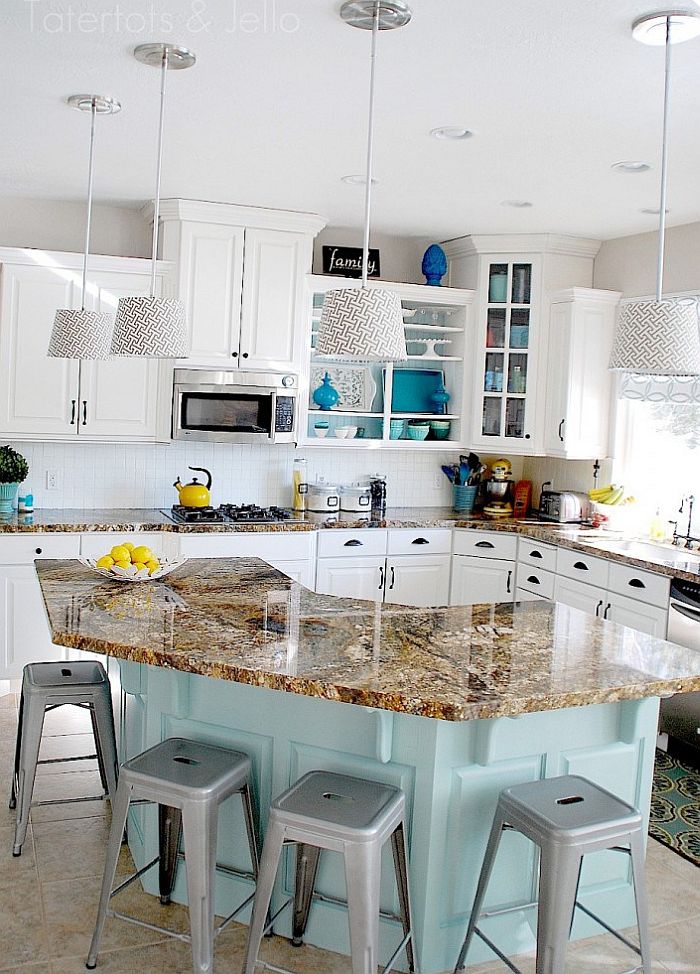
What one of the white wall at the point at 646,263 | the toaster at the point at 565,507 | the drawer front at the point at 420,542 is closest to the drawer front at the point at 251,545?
the drawer front at the point at 420,542

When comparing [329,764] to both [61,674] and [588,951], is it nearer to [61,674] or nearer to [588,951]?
[588,951]

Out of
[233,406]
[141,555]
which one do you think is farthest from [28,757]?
[233,406]

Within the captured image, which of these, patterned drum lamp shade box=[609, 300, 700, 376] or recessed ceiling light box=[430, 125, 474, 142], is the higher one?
recessed ceiling light box=[430, 125, 474, 142]

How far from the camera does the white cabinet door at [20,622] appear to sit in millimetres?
5047

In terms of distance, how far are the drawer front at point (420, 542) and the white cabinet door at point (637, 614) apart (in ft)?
3.90

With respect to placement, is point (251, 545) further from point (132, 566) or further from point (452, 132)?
point (452, 132)

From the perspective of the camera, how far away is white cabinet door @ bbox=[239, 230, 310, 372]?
5.50 meters

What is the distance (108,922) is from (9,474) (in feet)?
9.41

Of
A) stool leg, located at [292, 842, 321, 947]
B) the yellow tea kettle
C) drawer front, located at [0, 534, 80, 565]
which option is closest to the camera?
stool leg, located at [292, 842, 321, 947]

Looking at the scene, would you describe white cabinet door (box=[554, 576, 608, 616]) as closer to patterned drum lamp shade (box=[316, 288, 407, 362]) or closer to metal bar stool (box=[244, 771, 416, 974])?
metal bar stool (box=[244, 771, 416, 974])

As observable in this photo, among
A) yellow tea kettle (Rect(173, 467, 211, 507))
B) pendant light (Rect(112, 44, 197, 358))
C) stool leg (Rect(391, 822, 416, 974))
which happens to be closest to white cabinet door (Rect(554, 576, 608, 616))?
yellow tea kettle (Rect(173, 467, 211, 507))

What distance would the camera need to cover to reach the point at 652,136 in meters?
3.71

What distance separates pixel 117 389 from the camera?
5.38 m

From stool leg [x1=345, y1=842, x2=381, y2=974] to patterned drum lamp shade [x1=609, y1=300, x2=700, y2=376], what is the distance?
4.78 feet
